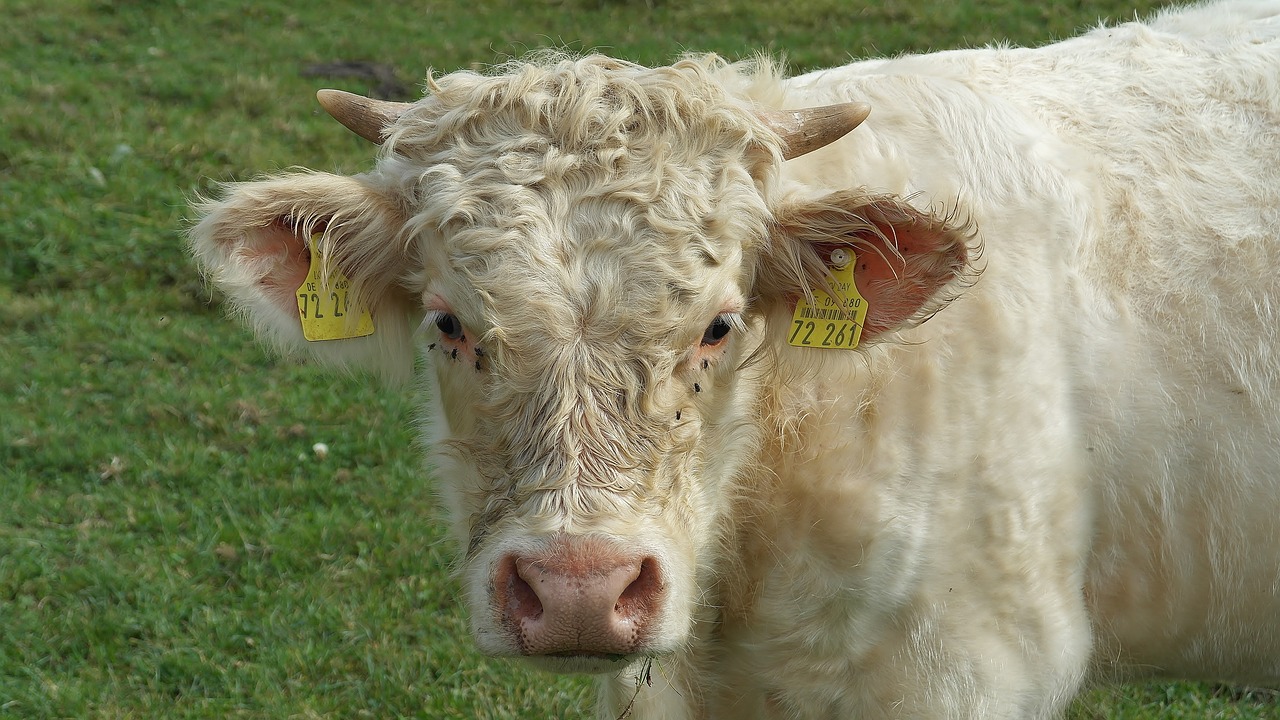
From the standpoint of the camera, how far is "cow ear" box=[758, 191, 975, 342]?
302 centimetres

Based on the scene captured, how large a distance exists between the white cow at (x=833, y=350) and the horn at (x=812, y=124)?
10 millimetres

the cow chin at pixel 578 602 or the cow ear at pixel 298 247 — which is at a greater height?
the cow ear at pixel 298 247

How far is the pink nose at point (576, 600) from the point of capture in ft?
8.35

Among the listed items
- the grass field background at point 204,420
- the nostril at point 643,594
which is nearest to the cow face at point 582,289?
the nostril at point 643,594

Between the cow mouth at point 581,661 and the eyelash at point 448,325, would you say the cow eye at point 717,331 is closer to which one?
the eyelash at point 448,325

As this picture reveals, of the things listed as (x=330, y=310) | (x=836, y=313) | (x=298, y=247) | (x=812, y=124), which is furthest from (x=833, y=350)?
(x=298, y=247)

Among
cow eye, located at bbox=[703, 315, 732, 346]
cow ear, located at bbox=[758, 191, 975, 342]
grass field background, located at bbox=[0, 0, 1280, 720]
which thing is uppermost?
cow ear, located at bbox=[758, 191, 975, 342]

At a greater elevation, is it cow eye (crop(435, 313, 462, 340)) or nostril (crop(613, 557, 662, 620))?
cow eye (crop(435, 313, 462, 340))

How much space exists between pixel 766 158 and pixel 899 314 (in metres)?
0.55

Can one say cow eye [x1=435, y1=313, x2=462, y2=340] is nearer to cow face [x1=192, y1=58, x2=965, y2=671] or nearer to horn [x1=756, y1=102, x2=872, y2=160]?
cow face [x1=192, y1=58, x2=965, y2=671]

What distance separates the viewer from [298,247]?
339cm

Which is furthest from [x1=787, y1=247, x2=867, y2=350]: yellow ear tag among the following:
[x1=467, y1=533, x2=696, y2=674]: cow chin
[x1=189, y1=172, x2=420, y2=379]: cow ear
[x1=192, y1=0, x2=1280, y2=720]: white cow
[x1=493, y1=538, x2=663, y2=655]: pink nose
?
[x1=189, y1=172, x2=420, y2=379]: cow ear

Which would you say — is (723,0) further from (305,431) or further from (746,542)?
(746,542)

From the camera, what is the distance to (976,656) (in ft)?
10.7
